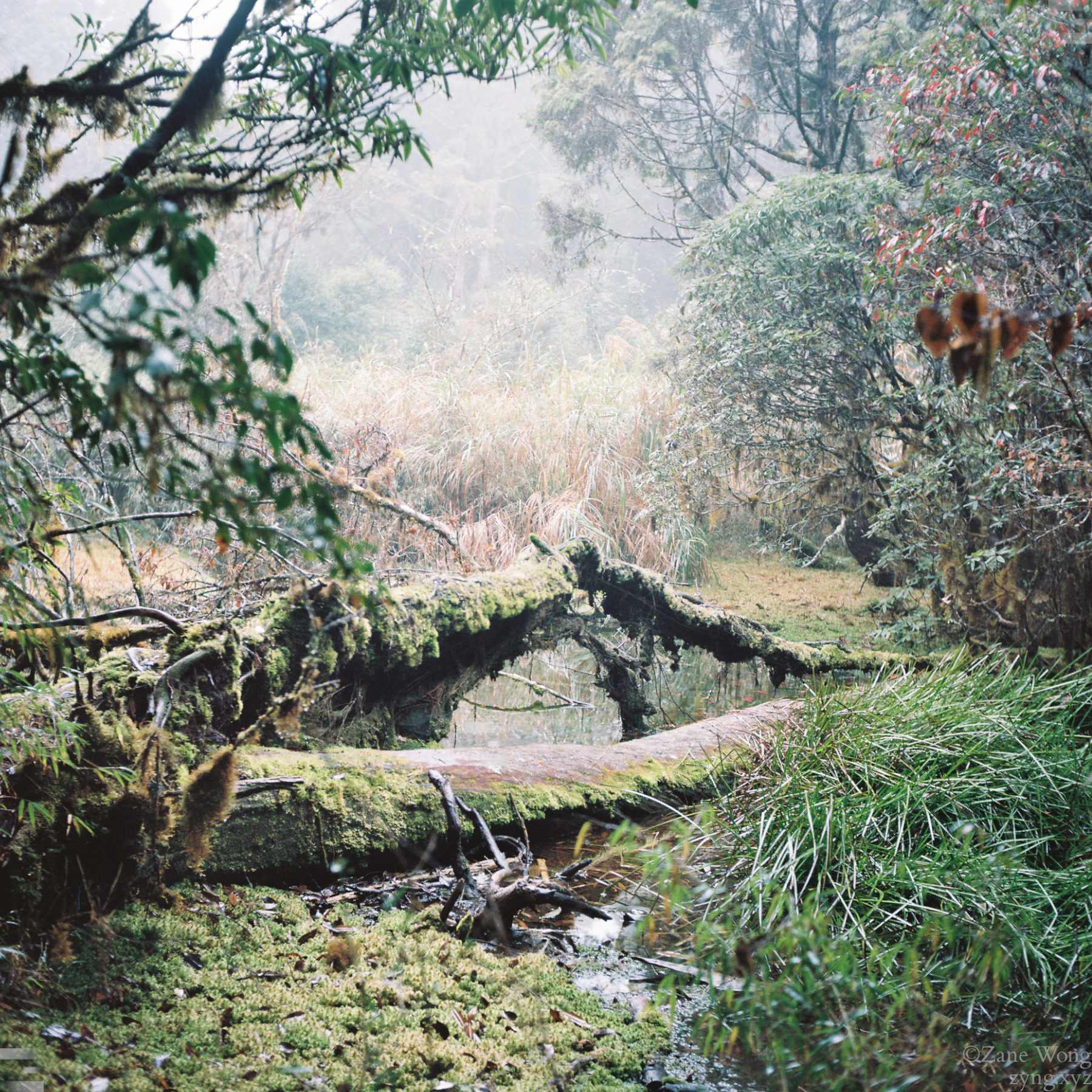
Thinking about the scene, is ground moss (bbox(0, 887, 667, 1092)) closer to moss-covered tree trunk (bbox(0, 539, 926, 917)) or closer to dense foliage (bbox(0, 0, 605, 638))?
moss-covered tree trunk (bbox(0, 539, 926, 917))

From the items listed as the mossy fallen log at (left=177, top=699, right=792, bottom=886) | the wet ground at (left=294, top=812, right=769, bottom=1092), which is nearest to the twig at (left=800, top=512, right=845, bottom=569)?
the mossy fallen log at (left=177, top=699, right=792, bottom=886)

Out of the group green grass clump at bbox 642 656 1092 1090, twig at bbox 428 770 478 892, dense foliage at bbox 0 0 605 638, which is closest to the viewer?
dense foliage at bbox 0 0 605 638

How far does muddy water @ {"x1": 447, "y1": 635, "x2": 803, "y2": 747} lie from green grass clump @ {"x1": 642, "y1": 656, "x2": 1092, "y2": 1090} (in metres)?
1.31

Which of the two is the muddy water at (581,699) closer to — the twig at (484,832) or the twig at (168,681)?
the twig at (484,832)

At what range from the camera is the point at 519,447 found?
722 centimetres

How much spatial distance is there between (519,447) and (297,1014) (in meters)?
6.10

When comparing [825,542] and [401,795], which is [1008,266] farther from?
[401,795]

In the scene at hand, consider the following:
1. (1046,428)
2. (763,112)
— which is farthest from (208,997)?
A: (763,112)

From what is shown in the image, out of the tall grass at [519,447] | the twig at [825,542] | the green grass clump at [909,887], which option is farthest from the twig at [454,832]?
the twig at [825,542]

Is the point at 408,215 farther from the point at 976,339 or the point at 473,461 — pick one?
the point at 976,339

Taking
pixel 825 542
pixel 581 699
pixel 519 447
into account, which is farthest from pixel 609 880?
pixel 519 447

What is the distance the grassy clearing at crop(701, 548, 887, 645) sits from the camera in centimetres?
581

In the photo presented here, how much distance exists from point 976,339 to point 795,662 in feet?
12.0

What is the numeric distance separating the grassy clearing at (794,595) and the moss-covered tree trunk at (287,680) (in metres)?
1.60
